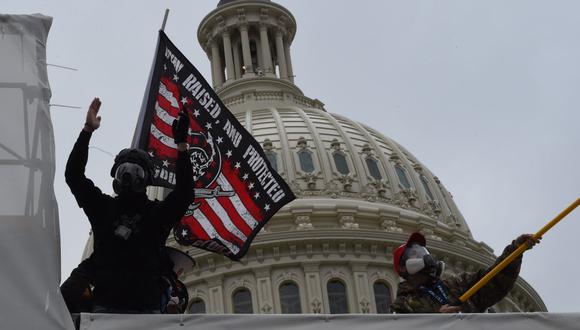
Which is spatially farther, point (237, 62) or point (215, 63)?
point (237, 62)

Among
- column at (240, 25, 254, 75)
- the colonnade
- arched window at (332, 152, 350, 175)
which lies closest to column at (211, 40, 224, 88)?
the colonnade

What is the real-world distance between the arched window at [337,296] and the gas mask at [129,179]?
149ft

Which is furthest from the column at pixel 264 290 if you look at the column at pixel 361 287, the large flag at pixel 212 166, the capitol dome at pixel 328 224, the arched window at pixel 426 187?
the large flag at pixel 212 166

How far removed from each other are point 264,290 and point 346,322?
4606 centimetres

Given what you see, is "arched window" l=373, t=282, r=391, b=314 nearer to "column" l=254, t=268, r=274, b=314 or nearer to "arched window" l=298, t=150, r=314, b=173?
"column" l=254, t=268, r=274, b=314

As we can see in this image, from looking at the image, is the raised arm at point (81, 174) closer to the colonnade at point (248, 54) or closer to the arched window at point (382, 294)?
the arched window at point (382, 294)

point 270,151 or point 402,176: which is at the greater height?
point 270,151

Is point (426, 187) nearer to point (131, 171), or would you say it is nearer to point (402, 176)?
point (402, 176)

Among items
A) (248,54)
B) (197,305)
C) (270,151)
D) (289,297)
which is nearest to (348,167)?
(270,151)

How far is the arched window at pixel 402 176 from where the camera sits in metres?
62.2

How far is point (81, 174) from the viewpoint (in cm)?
938

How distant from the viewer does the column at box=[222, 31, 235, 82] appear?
Result: 238ft

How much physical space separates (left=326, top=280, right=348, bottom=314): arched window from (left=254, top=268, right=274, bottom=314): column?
2.27 metres

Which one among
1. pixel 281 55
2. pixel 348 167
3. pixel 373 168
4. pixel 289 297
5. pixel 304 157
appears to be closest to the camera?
pixel 289 297
